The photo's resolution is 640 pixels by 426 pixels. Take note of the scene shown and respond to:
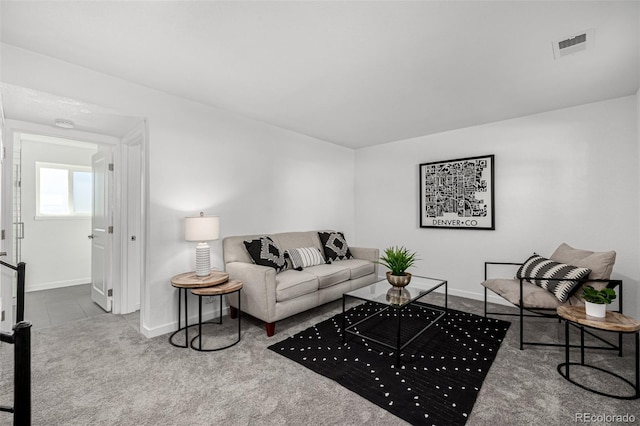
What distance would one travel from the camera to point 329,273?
11.2ft

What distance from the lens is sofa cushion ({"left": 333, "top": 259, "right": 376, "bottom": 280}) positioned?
3.79 meters

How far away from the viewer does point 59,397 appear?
1.91m

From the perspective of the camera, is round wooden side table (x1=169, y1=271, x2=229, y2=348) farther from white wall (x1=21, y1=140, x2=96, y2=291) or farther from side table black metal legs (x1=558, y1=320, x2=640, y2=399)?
white wall (x1=21, y1=140, x2=96, y2=291)

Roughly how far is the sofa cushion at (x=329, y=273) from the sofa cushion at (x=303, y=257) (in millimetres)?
83

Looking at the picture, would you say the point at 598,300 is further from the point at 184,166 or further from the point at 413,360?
the point at 184,166

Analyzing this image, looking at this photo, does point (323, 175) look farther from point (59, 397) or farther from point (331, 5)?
point (59, 397)

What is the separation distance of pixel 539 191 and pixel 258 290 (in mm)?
3446

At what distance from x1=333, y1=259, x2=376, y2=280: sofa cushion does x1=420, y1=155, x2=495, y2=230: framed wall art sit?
43.7 inches

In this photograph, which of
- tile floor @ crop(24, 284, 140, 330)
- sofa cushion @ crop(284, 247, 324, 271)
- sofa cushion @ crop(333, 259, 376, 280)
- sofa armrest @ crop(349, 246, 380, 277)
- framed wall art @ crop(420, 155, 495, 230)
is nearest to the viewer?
tile floor @ crop(24, 284, 140, 330)

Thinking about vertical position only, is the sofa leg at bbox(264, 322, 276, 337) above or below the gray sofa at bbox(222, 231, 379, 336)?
below

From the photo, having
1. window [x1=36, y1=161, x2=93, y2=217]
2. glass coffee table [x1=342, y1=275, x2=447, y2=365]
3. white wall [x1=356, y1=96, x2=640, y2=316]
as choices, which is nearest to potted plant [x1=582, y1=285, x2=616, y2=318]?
glass coffee table [x1=342, y1=275, x2=447, y2=365]

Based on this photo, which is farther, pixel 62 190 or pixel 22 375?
pixel 62 190

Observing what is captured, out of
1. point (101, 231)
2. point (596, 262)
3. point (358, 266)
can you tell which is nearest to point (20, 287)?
point (101, 231)

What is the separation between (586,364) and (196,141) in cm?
398
